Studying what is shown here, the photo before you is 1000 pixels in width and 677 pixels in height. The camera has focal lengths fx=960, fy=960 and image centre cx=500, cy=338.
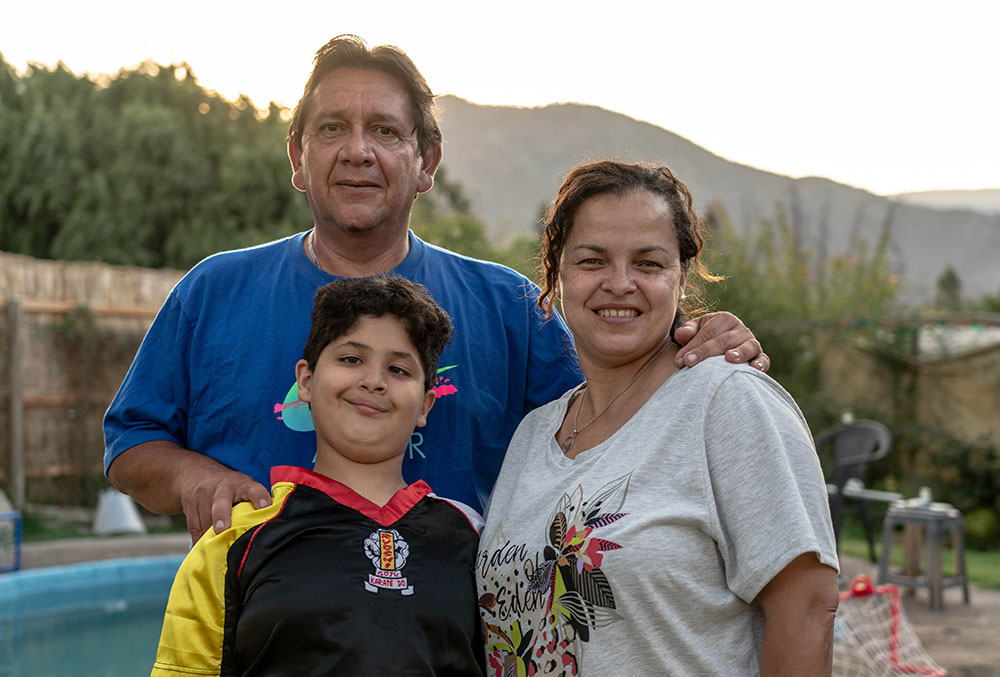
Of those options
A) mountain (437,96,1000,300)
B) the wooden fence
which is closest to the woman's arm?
the wooden fence

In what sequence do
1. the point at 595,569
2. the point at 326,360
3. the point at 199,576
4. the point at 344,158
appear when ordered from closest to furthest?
1. the point at 595,569
2. the point at 199,576
3. the point at 326,360
4. the point at 344,158

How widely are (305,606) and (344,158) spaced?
3.42 feet

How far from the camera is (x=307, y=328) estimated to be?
7.27ft

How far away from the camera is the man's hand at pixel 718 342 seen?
5.84ft

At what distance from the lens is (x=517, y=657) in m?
1.79

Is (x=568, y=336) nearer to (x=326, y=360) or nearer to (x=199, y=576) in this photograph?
(x=326, y=360)

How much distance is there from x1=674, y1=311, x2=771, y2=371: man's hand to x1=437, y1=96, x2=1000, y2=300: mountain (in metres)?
37.7

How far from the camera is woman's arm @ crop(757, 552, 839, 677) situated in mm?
1557

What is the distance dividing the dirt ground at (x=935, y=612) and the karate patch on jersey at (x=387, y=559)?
15.5 feet

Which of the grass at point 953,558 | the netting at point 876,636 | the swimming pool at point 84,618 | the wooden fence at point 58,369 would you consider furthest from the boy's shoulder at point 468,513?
the wooden fence at point 58,369

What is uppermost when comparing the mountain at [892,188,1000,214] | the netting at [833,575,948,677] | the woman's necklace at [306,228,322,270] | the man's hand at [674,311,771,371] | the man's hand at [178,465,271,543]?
the mountain at [892,188,1000,214]

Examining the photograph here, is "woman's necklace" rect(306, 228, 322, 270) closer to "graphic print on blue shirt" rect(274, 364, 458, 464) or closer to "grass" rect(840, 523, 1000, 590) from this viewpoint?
"graphic print on blue shirt" rect(274, 364, 458, 464)

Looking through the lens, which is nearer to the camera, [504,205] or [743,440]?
[743,440]

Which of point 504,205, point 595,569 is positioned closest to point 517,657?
point 595,569
